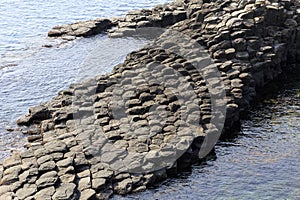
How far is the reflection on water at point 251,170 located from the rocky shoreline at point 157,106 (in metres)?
1.03

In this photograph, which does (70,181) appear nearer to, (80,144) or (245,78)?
(80,144)

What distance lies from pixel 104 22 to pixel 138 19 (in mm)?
4934

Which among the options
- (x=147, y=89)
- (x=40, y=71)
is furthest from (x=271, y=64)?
(x=40, y=71)

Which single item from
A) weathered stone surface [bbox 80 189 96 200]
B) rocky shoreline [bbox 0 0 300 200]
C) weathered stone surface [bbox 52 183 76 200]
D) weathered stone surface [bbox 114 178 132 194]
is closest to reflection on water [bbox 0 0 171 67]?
rocky shoreline [bbox 0 0 300 200]

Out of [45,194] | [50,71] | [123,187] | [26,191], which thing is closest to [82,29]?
[50,71]

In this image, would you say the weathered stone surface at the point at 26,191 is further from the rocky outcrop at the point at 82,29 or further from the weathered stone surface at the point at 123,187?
the rocky outcrop at the point at 82,29

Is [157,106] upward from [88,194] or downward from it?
upward

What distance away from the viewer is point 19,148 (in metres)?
32.2

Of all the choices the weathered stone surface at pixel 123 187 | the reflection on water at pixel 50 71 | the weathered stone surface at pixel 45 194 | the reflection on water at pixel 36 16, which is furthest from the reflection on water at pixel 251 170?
the reflection on water at pixel 36 16

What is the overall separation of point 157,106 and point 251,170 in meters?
7.44

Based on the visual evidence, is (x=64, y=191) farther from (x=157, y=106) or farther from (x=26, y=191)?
(x=157, y=106)

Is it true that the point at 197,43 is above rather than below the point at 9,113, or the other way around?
above

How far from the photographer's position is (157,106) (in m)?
33.0

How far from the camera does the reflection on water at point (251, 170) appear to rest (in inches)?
1056
